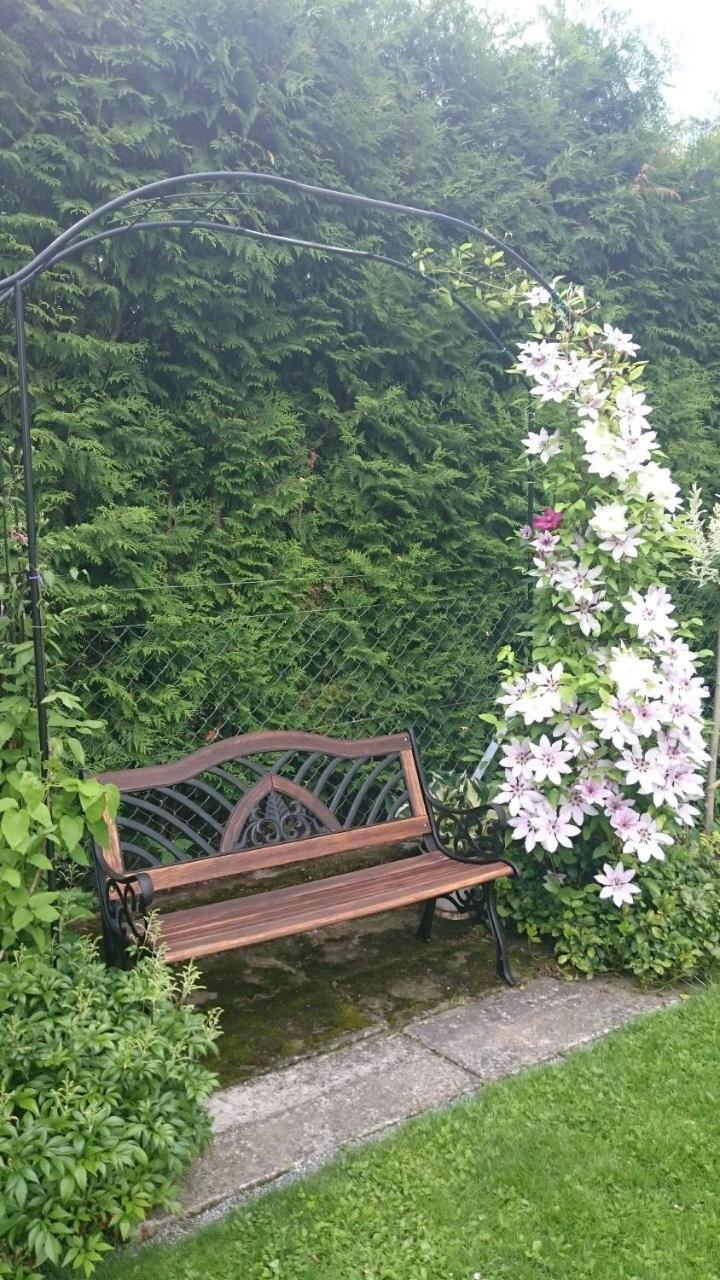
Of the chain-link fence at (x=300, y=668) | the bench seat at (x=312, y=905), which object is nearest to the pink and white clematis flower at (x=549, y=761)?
the bench seat at (x=312, y=905)

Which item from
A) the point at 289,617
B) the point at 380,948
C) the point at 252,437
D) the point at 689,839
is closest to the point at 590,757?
the point at 689,839

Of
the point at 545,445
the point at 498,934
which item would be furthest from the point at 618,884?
the point at 545,445

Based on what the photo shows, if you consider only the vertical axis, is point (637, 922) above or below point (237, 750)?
below

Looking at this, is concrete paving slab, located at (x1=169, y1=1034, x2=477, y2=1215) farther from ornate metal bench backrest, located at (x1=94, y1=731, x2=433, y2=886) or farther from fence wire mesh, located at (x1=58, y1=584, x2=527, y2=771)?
fence wire mesh, located at (x1=58, y1=584, x2=527, y2=771)

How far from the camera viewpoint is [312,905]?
310 centimetres

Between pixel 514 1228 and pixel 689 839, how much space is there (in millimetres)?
2167

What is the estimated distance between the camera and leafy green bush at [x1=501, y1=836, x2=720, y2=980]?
337 centimetres

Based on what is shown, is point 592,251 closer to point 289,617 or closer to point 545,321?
point 545,321

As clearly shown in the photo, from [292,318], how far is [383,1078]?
334 centimetres

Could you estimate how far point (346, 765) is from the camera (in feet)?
14.7

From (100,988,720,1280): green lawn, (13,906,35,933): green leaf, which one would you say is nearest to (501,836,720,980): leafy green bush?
(100,988,720,1280): green lawn

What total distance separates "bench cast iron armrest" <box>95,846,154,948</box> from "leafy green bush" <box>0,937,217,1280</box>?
0.42 metres

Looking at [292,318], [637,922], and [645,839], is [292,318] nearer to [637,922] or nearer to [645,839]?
[645,839]

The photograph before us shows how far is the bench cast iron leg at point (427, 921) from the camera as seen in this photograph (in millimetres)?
3645
